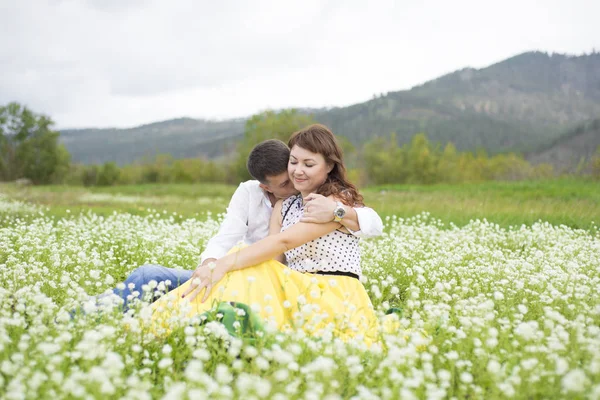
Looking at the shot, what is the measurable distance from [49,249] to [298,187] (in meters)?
Answer: 3.89

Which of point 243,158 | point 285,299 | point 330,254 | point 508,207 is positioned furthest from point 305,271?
point 243,158

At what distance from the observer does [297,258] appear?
462cm

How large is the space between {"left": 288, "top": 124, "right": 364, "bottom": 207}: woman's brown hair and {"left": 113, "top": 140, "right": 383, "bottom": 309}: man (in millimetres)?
174

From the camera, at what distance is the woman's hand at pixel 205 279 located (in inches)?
161

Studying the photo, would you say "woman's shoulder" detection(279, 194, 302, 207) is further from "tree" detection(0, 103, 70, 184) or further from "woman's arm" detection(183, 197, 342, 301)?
"tree" detection(0, 103, 70, 184)

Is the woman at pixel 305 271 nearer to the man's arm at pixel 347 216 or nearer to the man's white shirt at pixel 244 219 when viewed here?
the man's arm at pixel 347 216

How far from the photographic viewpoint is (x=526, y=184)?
20234 millimetres

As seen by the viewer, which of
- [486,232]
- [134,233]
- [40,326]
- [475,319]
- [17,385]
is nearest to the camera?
[17,385]

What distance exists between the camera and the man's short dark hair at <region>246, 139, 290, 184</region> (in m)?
4.65

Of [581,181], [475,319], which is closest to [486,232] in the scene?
[475,319]

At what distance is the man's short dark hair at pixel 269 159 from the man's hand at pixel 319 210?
0.60 metres

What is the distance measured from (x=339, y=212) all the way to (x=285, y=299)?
33.3 inches

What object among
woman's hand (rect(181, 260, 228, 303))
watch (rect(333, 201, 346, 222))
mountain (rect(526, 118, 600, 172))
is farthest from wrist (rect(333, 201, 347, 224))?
mountain (rect(526, 118, 600, 172))

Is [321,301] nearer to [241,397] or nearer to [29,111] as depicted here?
[241,397]
